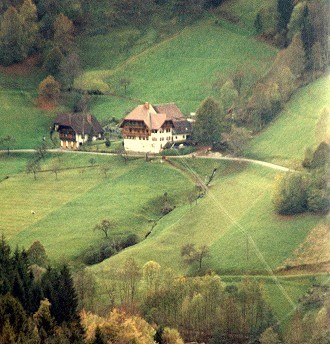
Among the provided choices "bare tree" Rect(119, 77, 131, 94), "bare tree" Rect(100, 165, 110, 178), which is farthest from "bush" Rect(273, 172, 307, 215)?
"bare tree" Rect(119, 77, 131, 94)

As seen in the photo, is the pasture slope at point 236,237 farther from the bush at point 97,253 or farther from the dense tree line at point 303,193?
the bush at point 97,253

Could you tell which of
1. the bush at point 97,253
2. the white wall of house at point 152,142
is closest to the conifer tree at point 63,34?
the white wall of house at point 152,142

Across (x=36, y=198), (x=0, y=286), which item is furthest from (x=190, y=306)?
(x=36, y=198)

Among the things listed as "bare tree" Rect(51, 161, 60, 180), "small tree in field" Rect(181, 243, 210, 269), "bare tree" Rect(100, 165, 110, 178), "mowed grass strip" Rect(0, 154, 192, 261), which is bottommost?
"small tree in field" Rect(181, 243, 210, 269)

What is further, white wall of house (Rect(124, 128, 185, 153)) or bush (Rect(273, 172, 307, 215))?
white wall of house (Rect(124, 128, 185, 153))

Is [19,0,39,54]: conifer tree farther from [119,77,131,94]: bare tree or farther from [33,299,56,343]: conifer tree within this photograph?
[33,299,56,343]: conifer tree

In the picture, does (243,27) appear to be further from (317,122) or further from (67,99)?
(317,122)
